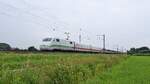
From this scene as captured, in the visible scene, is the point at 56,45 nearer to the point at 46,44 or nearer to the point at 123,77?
the point at 46,44

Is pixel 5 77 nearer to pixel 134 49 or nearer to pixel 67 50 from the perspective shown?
pixel 67 50

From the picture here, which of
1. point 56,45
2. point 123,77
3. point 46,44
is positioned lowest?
point 123,77

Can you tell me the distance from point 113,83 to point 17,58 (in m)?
18.5

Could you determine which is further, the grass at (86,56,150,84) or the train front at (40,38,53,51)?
the train front at (40,38,53,51)

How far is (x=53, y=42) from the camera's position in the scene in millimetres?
55250

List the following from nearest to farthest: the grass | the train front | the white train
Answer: the grass
the train front
the white train

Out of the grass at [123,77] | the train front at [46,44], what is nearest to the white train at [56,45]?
the train front at [46,44]

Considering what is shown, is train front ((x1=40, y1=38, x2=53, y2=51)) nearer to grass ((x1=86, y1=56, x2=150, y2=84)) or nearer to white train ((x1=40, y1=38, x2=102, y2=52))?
→ white train ((x1=40, y1=38, x2=102, y2=52))

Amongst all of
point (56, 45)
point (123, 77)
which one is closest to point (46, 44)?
point (56, 45)

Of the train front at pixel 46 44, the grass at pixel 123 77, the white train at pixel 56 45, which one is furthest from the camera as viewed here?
the white train at pixel 56 45

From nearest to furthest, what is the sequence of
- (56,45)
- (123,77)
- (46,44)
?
1. (123,77)
2. (46,44)
3. (56,45)

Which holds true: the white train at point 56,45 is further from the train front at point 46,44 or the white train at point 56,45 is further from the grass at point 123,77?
the grass at point 123,77

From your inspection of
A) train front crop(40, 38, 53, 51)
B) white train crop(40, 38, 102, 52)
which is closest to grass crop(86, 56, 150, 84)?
train front crop(40, 38, 53, 51)

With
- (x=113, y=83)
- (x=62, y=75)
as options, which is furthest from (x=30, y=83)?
(x=113, y=83)
